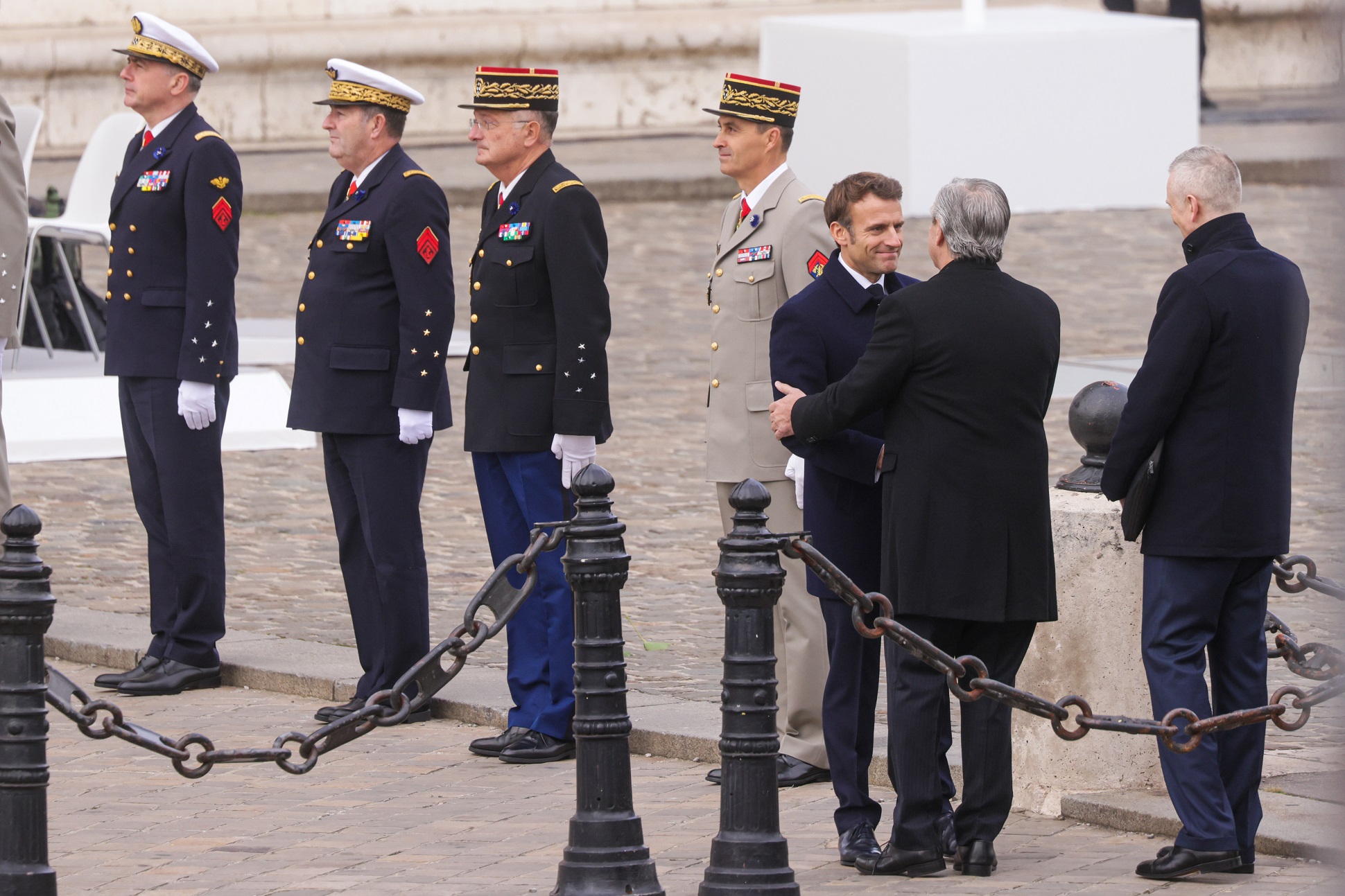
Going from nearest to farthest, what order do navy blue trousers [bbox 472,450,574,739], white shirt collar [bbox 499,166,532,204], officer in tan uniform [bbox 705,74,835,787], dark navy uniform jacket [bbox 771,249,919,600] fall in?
dark navy uniform jacket [bbox 771,249,919,600]
officer in tan uniform [bbox 705,74,835,787]
navy blue trousers [bbox 472,450,574,739]
white shirt collar [bbox 499,166,532,204]

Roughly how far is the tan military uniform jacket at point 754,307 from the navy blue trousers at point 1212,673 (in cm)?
119

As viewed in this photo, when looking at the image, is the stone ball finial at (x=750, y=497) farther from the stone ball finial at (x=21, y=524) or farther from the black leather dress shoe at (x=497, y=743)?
the black leather dress shoe at (x=497, y=743)

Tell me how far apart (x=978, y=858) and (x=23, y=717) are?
2041 millimetres

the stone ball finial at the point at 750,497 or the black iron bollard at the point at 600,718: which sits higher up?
the stone ball finial at the point at 750,497

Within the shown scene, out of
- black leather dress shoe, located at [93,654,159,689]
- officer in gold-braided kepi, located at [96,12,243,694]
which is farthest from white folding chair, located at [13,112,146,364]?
black leather dress shoe, located at [93,654,159,689]

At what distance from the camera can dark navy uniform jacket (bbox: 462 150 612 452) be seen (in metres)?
6.07

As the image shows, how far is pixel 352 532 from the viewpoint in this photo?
6.67 meters

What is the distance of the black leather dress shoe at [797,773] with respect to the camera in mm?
5758

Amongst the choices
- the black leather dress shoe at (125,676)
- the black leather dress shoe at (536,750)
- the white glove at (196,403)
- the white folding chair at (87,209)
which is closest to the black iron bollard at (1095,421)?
the black leather dress shoe at (536,750)

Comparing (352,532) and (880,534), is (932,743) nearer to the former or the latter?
(880,534)

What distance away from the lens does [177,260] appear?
7.11 m

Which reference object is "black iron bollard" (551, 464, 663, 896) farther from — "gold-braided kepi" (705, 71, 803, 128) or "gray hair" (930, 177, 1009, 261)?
"gold-braided kepi" (705, 71, 803, 128)

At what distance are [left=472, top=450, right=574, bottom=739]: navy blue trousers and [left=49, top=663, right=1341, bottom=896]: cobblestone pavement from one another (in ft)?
0.57

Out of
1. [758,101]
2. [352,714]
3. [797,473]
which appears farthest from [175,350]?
[352,714]
